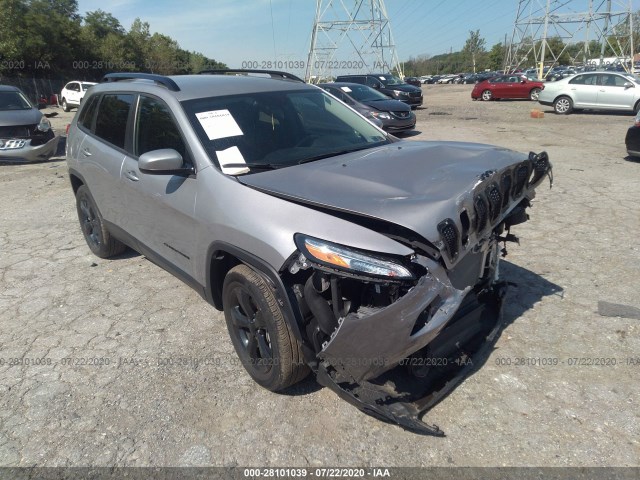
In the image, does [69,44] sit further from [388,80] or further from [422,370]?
[422,370]

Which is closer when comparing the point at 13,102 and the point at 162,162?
the point at 162,162

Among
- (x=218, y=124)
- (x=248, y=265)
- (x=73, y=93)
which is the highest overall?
(x=73, y=93)

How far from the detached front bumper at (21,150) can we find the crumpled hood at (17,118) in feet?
1.23

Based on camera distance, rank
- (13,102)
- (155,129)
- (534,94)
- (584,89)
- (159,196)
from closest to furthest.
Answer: (159,196)
(155,129)
(13,102)
(584,89)
(534,94)

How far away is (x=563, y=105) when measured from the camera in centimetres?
1847

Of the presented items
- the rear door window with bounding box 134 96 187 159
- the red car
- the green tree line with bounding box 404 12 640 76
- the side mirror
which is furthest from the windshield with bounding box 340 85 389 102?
the green tree line with bounding box 404 12 640 76

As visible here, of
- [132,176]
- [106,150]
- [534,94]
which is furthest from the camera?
[534,94]

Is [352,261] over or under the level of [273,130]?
under

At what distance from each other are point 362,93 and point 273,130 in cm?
1173

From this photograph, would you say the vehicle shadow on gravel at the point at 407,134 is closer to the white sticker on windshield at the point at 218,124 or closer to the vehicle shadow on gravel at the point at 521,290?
the vehicle shadow on gravel at the point at 521,290

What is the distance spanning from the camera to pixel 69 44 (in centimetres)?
3647

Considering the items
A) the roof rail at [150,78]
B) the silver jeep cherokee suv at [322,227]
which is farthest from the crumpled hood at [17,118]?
the silver jeep cherokee suv at [322,227]

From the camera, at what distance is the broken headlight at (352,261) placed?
7.24 feet

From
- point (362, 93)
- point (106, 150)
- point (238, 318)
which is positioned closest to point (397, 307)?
point (238, 318)
